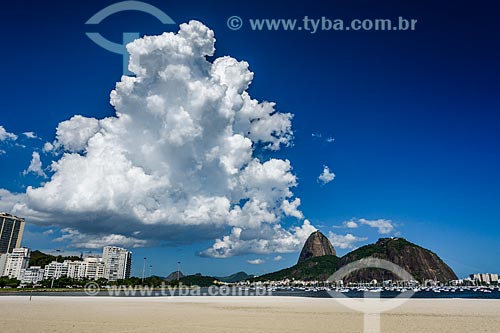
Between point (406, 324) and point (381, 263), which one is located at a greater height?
point (381, 263)

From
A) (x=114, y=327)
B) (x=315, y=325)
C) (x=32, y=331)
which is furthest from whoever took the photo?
(x=315, y=325)

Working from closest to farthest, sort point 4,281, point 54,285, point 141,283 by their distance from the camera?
point 4,281, point 54,285, point 141,283

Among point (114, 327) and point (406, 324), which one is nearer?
point (114, 327)

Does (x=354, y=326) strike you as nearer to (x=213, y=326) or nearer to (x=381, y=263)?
(x=213, y=326)

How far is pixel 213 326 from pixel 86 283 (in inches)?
7113

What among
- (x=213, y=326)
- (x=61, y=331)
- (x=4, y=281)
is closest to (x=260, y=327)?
(x=213, y=326)

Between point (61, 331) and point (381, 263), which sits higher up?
point (381, 263)

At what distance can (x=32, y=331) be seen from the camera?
19562 millimetres

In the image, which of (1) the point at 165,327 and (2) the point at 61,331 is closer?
(2) the point at 61,331

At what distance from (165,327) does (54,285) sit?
6933 inches

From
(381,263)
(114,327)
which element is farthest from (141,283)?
(381,263)

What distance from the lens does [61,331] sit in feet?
64.9

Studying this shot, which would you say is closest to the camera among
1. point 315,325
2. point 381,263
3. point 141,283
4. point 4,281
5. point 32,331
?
point 381,263

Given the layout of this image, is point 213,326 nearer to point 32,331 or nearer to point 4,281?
point 32,331
